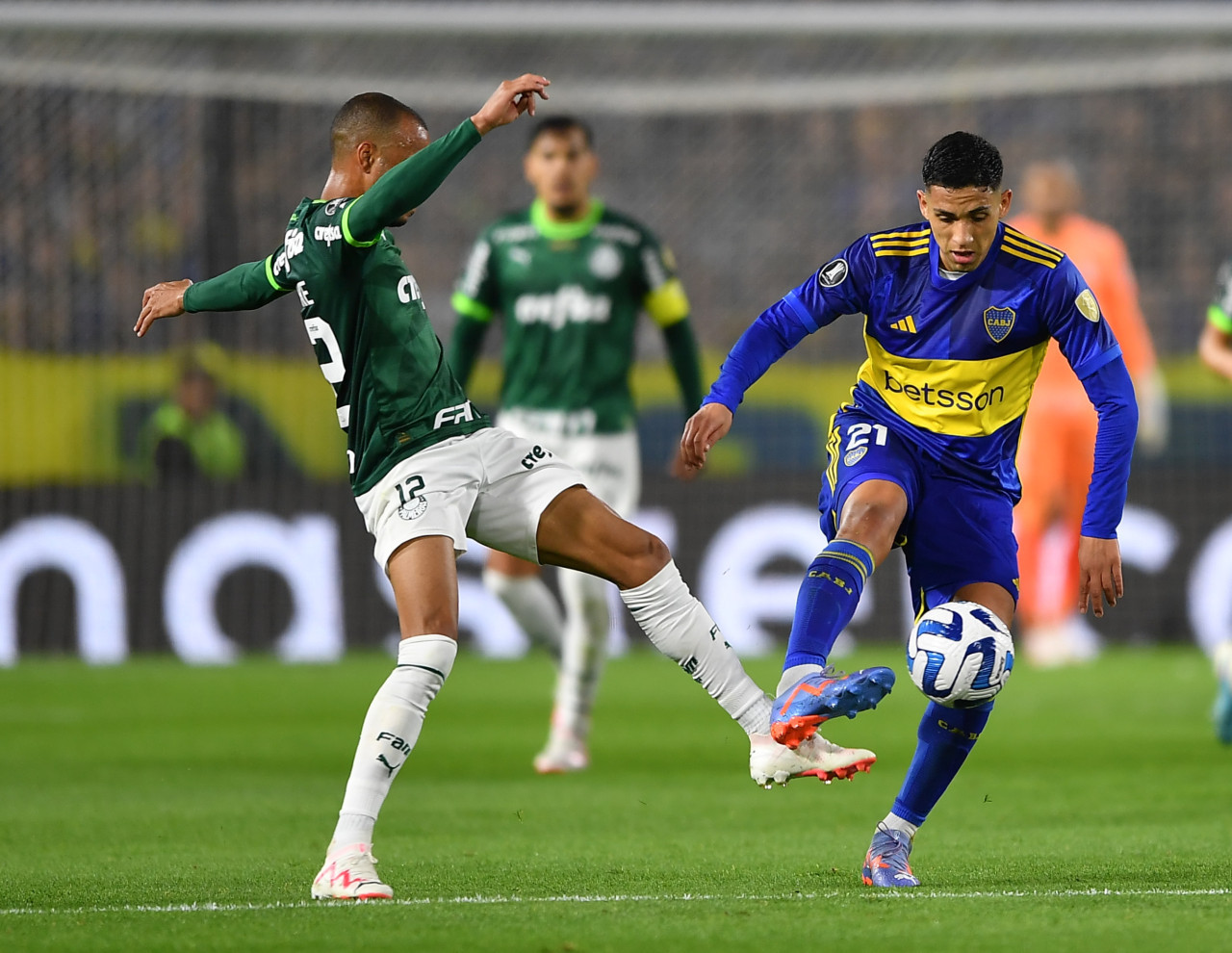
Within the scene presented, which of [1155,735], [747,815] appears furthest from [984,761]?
Answer: [747,815]

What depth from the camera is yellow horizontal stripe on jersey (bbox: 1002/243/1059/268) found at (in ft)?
16.1

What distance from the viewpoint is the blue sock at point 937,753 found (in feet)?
16.1

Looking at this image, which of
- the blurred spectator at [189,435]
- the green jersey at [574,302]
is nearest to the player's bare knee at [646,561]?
the green jersey at [574,302]

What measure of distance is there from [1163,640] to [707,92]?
5486mm

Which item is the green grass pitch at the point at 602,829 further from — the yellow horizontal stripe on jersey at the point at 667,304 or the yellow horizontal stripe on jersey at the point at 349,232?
the yellow horizontal stripe on jersey at the point at 667,304

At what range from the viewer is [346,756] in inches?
331

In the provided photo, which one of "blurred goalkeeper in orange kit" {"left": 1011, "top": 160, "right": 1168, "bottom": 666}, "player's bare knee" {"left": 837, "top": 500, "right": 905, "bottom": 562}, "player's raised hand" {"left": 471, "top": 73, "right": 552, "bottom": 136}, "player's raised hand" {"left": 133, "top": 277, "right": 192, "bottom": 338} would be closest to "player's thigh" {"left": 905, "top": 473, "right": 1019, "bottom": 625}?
"player's bare knee" {"left": 837, "top": 500, "right": 905, "bottom": 562}

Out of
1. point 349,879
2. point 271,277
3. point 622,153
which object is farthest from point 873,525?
point 622,153

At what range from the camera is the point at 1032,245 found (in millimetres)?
4957

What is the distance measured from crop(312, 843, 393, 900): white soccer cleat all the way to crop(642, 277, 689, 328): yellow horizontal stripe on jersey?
4.12m

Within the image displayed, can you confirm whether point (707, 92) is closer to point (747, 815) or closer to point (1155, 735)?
point (1155, 735)

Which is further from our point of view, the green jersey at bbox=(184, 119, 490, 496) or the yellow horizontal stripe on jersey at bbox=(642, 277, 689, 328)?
the yellow horizontal stripe on jersey at bbox=(642, 277, 689, 328)

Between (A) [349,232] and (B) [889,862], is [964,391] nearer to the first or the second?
(B) [889,862]

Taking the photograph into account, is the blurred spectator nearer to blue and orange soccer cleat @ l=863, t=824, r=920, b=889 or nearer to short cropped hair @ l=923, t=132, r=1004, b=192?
blue and orange soccer cleat @ l=863, t=824, r=920, b=889
